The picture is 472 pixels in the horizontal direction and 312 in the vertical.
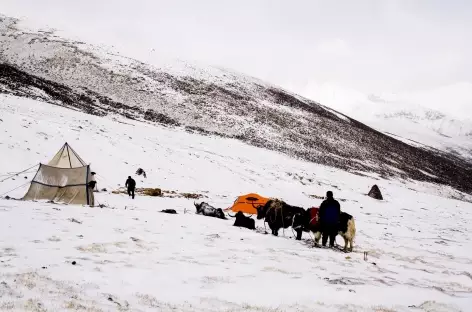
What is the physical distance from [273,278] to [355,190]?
30005 mm

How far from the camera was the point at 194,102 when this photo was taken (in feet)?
194

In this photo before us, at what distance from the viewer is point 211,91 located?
217 ft

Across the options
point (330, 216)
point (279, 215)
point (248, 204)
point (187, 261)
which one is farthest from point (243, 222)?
point (187, 261)

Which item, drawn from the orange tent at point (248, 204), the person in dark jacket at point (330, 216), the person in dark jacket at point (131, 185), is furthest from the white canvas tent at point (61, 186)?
the person in dark jacket at point (330, 216)

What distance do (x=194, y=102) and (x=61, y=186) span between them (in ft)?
145

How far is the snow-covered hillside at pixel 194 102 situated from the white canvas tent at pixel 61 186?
25075mm

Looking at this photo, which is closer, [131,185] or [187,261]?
[187,261]

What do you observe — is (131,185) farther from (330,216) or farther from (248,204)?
(330,216)

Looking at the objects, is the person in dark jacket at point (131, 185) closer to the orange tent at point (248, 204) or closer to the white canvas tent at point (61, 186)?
the white canvas tent at point (61, 186)

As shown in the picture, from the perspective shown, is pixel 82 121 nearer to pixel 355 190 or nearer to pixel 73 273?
pixel 355 190

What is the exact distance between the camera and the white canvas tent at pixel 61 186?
15.8m

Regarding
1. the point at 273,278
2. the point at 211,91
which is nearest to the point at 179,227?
the point at 273,278

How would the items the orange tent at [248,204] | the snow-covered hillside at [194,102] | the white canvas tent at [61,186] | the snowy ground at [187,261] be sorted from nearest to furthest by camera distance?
the snowy ground at [187,261]
the white canvas tent at [61,186]
the orange tent at [248,204]
the snow-covered hillside at [194,102]

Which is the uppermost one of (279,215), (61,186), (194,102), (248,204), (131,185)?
→ (194,102)
